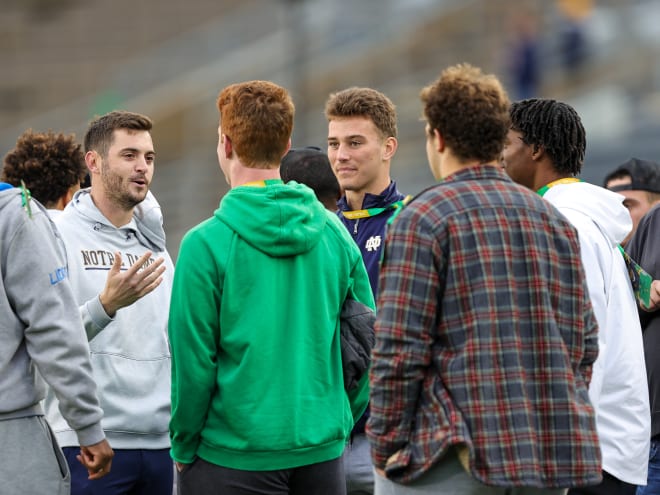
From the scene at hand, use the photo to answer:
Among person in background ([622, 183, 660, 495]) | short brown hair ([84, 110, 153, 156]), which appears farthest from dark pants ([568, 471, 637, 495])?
short brown hair ([84, 110, 153, 156])

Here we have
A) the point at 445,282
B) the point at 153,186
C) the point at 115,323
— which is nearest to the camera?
the point at 445,282

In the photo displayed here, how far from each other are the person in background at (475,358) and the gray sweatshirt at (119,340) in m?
1.61

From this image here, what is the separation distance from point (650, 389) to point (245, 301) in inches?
87.3

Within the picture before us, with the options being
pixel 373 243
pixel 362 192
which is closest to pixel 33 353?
pixel 373 243

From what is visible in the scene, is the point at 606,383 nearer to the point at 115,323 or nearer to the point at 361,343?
the point at 361,343

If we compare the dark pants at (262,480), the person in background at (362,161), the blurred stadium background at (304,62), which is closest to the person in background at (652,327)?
the person in background at (362,161)

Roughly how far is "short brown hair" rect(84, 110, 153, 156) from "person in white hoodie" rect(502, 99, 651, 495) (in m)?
1.68

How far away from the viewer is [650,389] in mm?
5250

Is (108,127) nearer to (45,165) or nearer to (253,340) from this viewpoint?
(45,165)

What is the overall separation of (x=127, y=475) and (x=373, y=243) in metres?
1.47

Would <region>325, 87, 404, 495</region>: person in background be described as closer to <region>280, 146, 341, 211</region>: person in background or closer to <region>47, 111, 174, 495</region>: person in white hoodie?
<region>280, 146, 341, 211</region>: person in background

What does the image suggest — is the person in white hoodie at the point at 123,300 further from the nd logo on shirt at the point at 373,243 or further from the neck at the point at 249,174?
the nd logo on shirt at the point at 373,243

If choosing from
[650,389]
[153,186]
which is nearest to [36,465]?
[650,389]

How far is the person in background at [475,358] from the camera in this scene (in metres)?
3.35
